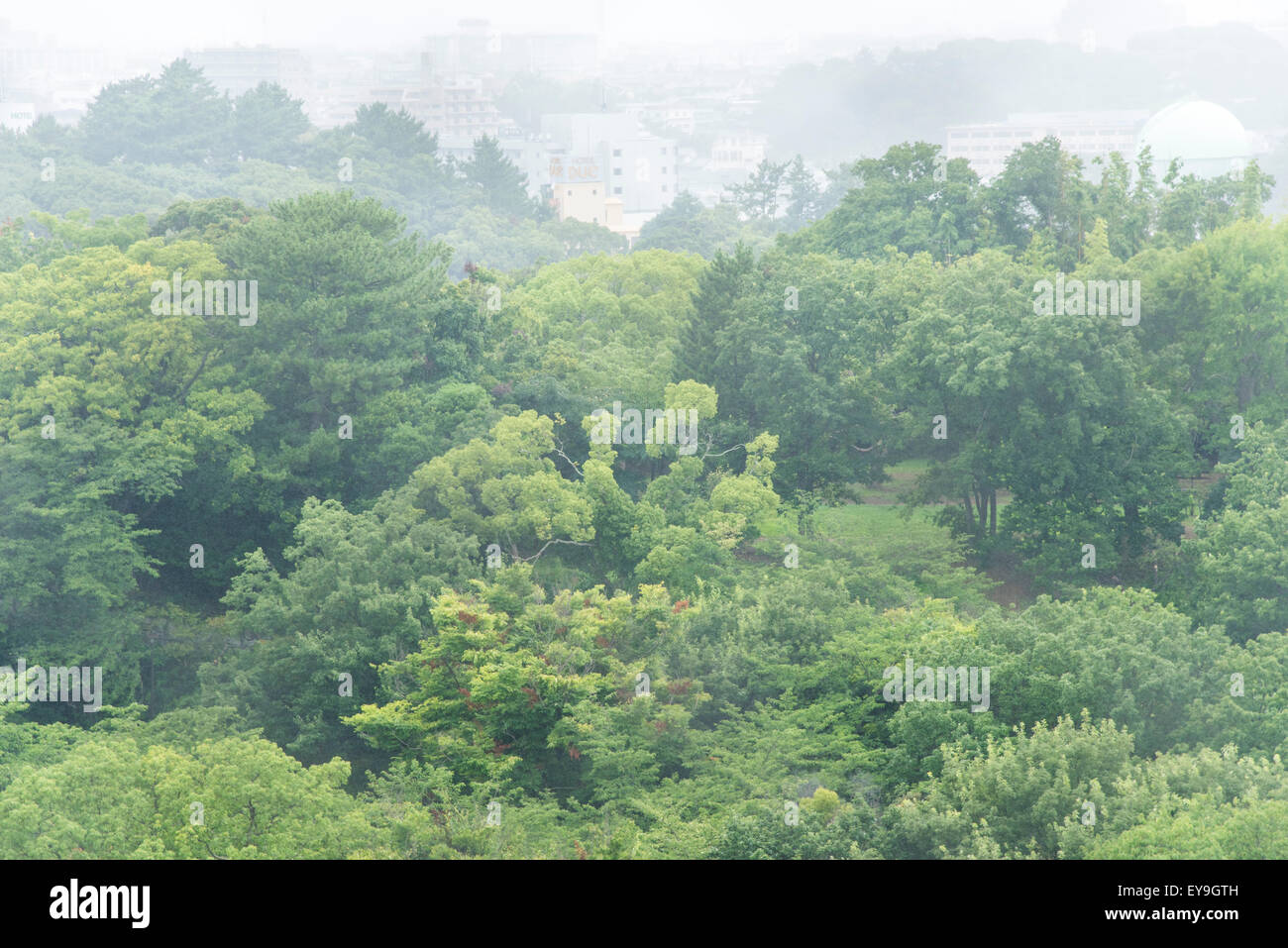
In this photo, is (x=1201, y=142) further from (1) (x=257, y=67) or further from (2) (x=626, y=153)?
(1) (x=257, y=67)

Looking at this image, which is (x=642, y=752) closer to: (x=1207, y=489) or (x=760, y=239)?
(x=1207, y=489)

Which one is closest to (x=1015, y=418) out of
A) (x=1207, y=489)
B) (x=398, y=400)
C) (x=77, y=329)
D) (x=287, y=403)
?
(x=1207, y=489)

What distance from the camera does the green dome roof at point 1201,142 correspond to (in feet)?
231

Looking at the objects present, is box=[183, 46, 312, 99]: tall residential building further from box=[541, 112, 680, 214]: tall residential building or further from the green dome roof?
the green dome roof

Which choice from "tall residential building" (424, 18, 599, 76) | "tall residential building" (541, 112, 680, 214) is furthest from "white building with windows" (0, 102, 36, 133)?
"tall residential building" (541, 112, 680, 214)

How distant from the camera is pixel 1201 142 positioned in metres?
71.1

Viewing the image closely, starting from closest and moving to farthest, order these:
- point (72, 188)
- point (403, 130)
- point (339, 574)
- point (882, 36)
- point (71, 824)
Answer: point (71, 824) → point (339, 574) → point (72, 188) → point (403, 130) → point (882, 36)

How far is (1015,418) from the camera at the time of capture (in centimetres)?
2950

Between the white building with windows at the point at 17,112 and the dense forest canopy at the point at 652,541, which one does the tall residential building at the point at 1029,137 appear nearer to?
the dense forest canopy at the point at 652,541

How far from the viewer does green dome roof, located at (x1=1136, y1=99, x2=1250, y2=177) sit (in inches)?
2776

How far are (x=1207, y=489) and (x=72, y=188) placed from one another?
197ft

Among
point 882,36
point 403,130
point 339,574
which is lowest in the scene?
point 339,574

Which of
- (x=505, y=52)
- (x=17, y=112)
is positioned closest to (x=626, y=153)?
(x=505, y=52)

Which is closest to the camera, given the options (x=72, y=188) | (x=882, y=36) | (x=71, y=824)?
(x=71, y=824)
